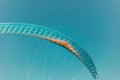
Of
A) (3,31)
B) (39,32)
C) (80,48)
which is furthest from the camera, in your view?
(80,48)

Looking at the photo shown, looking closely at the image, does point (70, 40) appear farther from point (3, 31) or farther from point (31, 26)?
point (3, 31)

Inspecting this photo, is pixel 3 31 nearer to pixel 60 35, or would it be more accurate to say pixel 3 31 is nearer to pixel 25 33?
pixel 25 33

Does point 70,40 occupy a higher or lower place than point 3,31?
higher

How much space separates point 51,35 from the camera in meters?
26.4

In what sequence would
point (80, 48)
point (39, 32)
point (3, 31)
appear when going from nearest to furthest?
1. point (3, 31)
2. point (39, 32)
3. point (80, 48)

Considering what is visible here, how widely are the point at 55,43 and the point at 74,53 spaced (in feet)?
6.43

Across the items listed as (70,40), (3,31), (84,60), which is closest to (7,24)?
(3,31)

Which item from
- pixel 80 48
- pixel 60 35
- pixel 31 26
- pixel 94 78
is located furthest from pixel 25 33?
pixel 94 78

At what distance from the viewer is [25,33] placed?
25484 millimetres

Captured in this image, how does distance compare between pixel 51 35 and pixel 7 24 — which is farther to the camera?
pixel 51 35

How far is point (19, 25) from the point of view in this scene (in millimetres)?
24906

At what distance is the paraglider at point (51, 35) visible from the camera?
2465 cm

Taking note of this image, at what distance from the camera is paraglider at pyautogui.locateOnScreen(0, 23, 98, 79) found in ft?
80.9

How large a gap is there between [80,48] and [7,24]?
5923 mm
